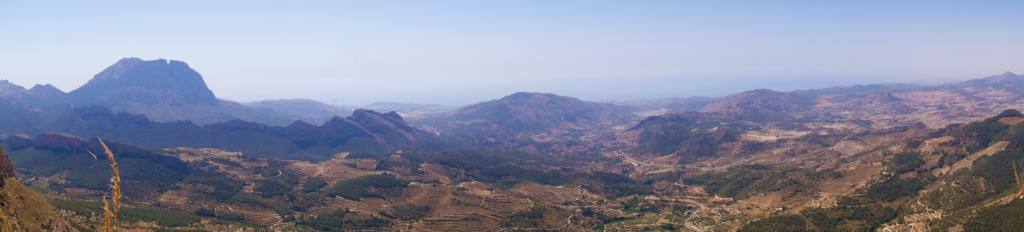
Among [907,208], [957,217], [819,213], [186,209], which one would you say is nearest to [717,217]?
[819,213]

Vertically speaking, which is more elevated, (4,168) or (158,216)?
(4,168)

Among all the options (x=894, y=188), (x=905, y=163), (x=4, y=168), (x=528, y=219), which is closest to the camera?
(x=4, y=168)

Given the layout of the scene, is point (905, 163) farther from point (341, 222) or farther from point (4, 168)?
point (4, 168)

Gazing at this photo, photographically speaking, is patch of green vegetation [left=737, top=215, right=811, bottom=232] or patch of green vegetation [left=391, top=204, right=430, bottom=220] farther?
patch of green vegetation [left=391, top=204, right=430, bottom=220]

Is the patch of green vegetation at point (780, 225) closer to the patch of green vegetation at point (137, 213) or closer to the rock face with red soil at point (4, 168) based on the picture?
the patch of green vegetation at point (137, 213)

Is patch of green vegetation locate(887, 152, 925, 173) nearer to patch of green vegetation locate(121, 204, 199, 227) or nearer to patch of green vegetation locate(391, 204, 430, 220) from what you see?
patch of green vegetation locate(391, 204, 430, 220)

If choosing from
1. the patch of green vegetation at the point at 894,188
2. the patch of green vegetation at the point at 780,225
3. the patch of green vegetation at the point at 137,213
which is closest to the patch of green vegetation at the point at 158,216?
the patch of green vegetation at the point at 137,213

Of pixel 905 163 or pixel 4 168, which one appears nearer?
pixel 4 168

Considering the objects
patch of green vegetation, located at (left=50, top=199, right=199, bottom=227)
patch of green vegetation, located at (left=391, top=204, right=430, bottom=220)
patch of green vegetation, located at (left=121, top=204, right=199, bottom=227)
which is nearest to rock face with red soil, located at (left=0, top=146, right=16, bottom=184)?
patch of green vegetation, located at (left=50, top=199, right=199, bottom=227)

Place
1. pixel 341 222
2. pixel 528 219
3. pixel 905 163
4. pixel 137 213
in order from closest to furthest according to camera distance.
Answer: pixel 137 213 → pixel 341 222 → pixel 528 219 → pixel 905 163

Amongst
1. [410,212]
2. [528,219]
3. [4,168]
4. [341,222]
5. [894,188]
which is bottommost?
[528,219]

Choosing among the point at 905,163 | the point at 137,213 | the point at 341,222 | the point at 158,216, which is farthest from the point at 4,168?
the point at 905,163
